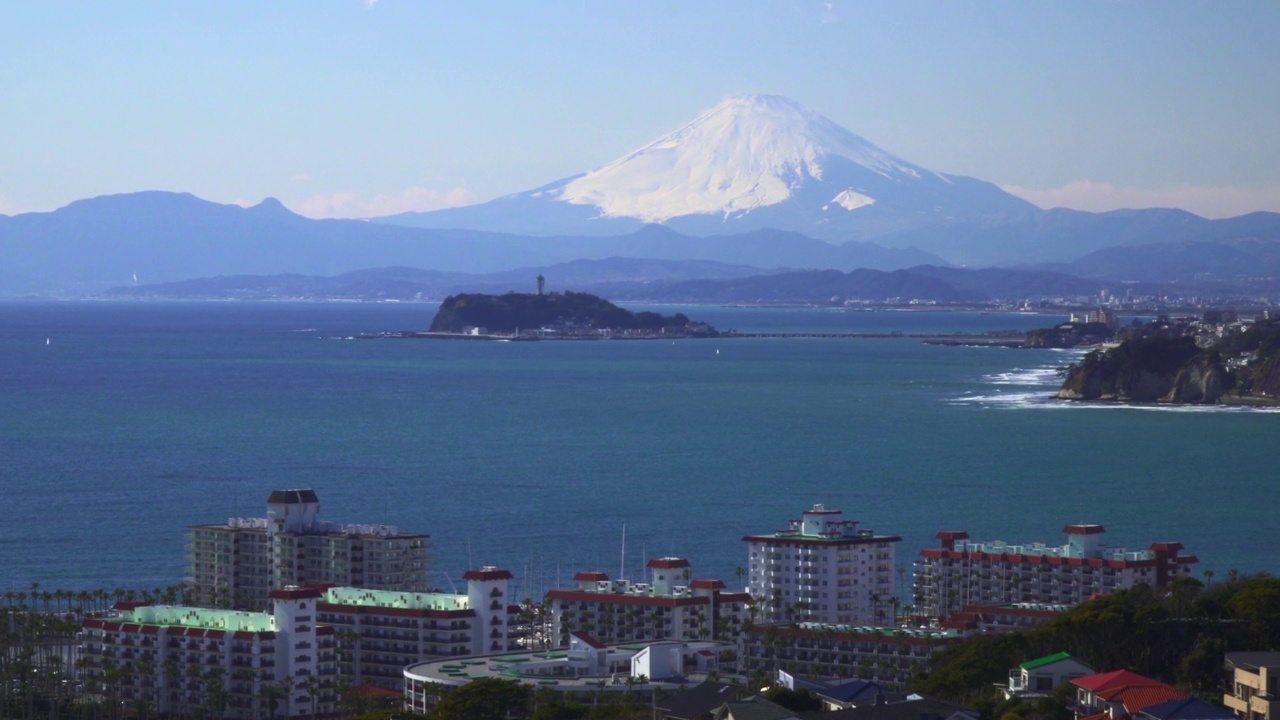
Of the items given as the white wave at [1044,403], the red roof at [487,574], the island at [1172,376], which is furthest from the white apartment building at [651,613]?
the island at [1172,376]

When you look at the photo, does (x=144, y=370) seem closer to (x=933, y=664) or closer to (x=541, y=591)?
(x=541, y=591)

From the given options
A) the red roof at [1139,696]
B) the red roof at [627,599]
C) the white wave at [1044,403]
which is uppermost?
the red roof at [1139,696]

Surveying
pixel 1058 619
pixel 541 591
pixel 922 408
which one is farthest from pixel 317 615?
pixel 922 408

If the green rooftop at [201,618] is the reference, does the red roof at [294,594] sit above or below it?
above

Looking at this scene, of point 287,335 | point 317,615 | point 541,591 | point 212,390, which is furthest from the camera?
point 287,335

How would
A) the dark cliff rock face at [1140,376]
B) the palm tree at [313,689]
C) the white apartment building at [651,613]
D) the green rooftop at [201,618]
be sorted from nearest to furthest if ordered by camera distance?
the palm tree at [313,689], the green rooftop at [201,618], the white apartment building at [651,613], the dark cliff rock face at [1140,376]

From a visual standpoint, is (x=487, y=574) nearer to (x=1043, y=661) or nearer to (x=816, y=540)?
(x=816, y=540)

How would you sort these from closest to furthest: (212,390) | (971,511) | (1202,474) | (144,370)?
(971,511) → (1202,474) → (212,390) → (144,370)

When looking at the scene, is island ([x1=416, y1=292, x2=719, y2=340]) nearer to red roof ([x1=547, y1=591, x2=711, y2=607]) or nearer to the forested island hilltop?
the forested island hilltop

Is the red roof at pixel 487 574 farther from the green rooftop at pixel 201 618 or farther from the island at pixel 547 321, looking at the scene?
the island at pixel 547 321
